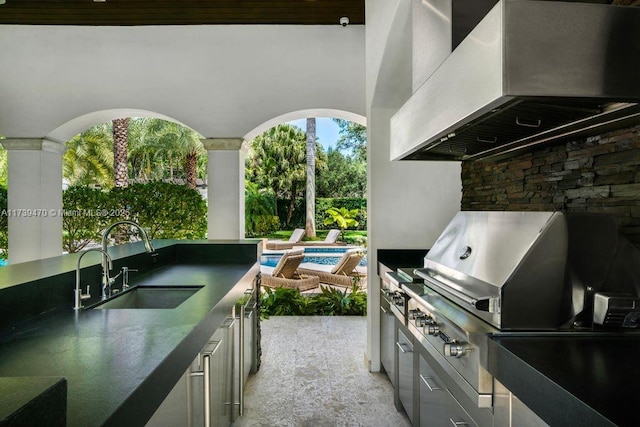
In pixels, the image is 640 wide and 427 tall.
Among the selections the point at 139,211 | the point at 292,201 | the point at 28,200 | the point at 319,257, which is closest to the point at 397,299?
the point at 28,200

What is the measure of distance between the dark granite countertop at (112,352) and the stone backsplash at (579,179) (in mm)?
1876

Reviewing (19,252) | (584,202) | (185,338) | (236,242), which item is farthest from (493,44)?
(19,252)

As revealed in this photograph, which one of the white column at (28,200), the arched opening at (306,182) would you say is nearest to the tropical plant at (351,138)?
the arched opening at (306,182)

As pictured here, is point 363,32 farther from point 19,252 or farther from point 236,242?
point 19,252

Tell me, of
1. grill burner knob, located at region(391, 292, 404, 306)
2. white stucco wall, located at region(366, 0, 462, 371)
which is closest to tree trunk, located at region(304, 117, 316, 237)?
white stucco wall, located at region(366, 0, 462, 371)

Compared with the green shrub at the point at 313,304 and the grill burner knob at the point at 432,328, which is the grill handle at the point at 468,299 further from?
the green shrub at the point at 313,304

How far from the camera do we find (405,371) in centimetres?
261

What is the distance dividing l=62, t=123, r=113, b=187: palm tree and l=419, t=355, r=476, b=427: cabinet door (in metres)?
14.4

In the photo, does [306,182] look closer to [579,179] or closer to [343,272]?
[343,272]

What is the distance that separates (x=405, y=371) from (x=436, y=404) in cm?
67

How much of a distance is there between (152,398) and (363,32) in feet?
18.0

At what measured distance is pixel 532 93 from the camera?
119 centimetres

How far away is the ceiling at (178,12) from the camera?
5.20 m

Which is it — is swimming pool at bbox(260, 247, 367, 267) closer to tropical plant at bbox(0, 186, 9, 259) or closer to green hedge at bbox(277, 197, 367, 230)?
tropical plant at bbox(0, 186, 9, 259)
